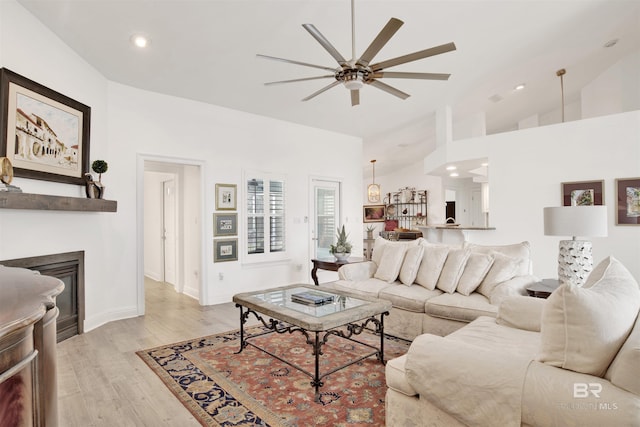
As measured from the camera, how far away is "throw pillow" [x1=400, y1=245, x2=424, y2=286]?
3.68m

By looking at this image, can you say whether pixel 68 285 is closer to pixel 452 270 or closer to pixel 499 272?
pixel 452 270

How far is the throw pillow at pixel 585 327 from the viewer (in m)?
1.24

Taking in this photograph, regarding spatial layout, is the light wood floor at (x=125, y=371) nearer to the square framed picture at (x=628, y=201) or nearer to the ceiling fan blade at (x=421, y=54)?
the ceiling fan blade at (x=421, y=54)

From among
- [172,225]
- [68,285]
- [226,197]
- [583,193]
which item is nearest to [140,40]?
[226,197]

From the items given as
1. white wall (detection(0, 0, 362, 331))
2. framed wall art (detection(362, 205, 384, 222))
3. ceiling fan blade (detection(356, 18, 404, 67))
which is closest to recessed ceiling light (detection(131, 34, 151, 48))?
white wall (detection(0, 0, 362, 331))

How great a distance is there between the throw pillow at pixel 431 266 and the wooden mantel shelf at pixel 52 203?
3.54 metres

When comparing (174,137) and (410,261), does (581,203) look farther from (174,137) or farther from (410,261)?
(174,137)

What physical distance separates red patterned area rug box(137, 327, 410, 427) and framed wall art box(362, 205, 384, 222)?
8.55 metres

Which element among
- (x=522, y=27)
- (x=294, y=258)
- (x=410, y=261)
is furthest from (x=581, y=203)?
(x=294, y=258)

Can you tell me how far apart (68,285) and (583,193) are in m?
6.68

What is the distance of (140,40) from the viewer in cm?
329

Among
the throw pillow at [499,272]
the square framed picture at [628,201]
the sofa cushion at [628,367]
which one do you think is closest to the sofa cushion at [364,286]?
the throw pillow at [499,272]

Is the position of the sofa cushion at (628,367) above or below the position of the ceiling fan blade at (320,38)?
below

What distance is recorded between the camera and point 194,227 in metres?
5.24
